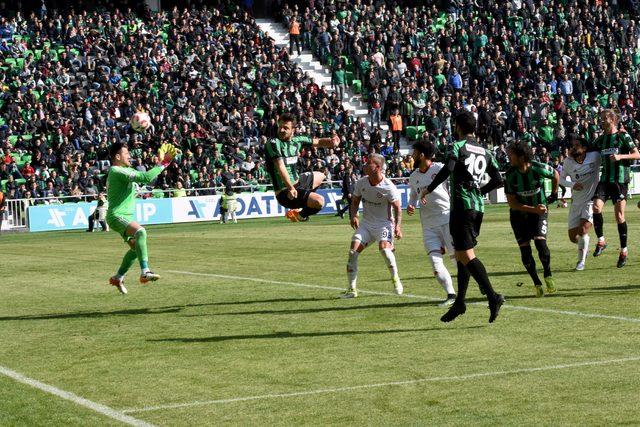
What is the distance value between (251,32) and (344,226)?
2047cm

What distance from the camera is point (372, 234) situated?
15.1 meters

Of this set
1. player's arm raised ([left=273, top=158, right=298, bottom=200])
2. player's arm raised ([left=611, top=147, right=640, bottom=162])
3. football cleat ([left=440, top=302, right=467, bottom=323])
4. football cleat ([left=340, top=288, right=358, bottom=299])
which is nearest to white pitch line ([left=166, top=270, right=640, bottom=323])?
football cleat ([left=340, top=288, right=358, bottom=299])

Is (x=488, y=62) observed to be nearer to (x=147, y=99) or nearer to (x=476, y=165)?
(x=147, y=99)

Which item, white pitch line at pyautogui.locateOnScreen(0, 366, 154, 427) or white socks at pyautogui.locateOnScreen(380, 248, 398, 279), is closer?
white pitch line at pyautogui.locateOnScreen(0, 366, 154, 427)

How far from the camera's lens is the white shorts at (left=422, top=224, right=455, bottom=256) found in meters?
14.1

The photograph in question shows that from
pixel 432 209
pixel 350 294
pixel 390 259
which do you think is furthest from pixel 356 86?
pixel 432 209

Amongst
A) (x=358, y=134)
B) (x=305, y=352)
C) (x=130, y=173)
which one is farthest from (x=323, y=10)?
(x=305, y=352)

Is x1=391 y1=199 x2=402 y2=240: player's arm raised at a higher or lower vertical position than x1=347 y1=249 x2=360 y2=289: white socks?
higher

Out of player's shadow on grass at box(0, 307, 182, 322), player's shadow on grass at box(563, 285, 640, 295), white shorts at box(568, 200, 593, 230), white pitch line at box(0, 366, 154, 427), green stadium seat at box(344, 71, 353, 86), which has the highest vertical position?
green stadium seat at box(344, 71, 353, 86)

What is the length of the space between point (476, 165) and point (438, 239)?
2.71 m

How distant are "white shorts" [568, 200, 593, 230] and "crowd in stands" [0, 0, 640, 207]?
25.9m

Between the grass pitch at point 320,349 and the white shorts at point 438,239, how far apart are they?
2.38ft

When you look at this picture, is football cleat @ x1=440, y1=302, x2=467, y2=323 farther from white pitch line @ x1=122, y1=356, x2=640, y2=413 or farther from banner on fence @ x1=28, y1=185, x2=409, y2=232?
banner on fence @ x1=28, y1=185, x2=409, y2=232

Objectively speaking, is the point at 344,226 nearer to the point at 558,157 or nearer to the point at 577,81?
the point at 558,157
